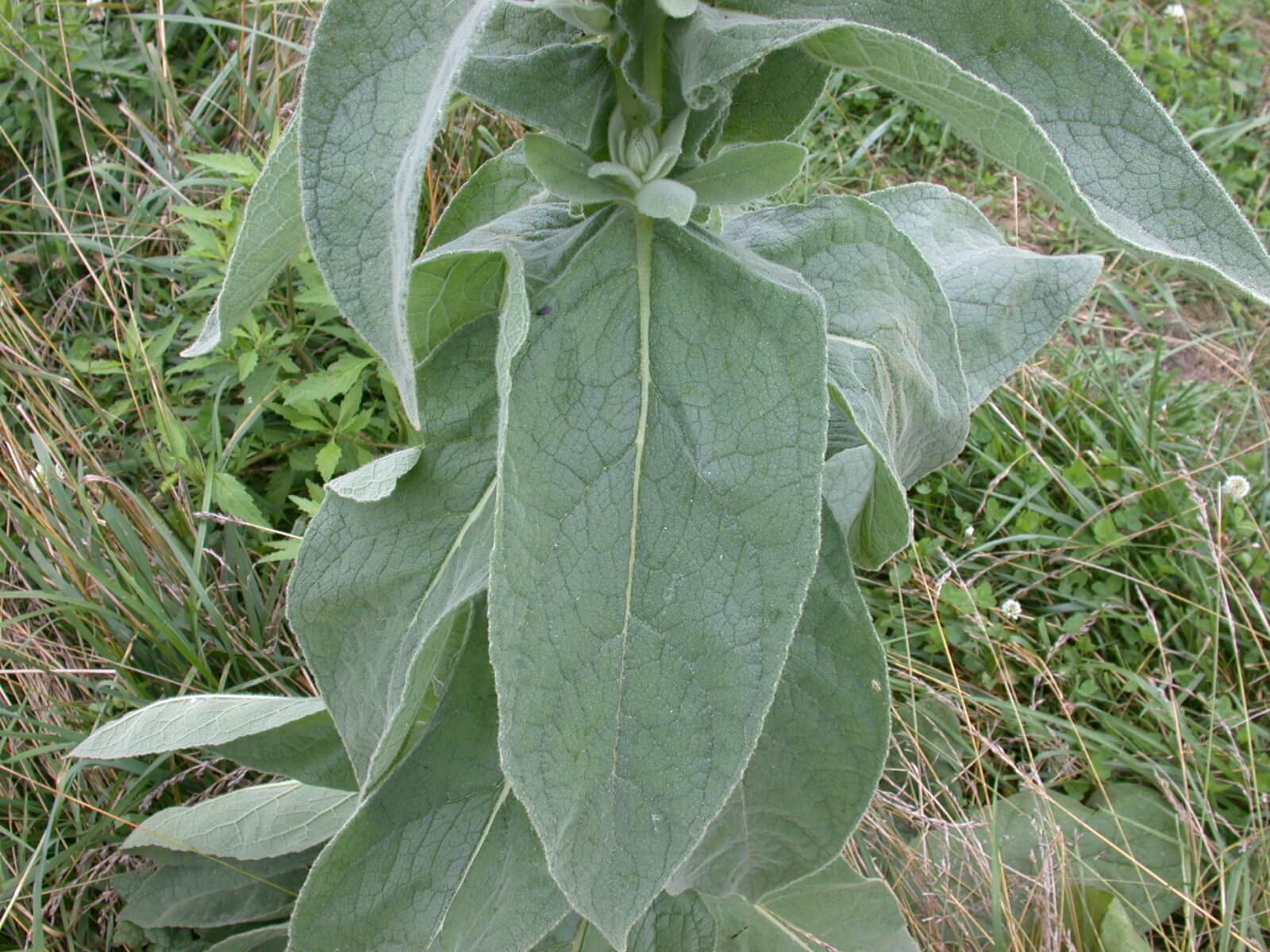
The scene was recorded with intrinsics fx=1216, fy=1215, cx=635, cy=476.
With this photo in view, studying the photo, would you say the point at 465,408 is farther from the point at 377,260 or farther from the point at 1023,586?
the point at 1023,586

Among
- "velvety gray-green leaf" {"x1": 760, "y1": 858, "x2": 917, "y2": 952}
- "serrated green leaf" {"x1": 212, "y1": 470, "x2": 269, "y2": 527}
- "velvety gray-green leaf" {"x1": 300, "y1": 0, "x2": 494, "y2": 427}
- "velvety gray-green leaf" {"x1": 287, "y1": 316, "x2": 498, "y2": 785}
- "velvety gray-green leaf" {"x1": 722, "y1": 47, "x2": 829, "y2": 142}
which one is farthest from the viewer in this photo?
"serrated green leaf" {"x1": 212, "y1": 470, "x2": 269, "y2": 527}

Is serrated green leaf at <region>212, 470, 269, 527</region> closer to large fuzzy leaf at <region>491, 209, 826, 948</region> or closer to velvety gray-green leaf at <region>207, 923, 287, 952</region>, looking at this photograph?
velvety gray-green leaf at <region>207, 923, 287, 952</region>

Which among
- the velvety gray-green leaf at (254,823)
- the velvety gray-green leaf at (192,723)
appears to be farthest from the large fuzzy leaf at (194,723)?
the velvety gray-green leaf at (254,823)

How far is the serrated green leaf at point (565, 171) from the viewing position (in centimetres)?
148

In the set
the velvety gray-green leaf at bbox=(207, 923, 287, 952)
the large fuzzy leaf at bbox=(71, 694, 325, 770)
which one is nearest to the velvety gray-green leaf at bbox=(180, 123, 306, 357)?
the large fuzzy leaf at bbox=(71, 694, 325, 770)

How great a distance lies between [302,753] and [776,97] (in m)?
1.50

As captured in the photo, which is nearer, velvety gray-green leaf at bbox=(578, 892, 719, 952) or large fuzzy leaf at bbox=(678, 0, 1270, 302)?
large fuzzy leaf at bbox=(678, 0, 1270, 302)

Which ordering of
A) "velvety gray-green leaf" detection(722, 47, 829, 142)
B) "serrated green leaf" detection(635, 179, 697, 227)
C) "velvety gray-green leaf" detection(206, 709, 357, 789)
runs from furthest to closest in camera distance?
"velvety gray-green leaf" detection(206, 709, 357, 789), "velvety gray-green leaf" detection(722, 47, 829, 142), "serrated green leaf" detection(635, 179, 697, 227)

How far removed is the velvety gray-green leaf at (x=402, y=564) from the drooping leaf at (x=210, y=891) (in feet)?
3.20

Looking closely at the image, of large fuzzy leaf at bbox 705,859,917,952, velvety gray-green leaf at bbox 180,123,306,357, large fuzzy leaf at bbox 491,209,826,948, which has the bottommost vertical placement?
large fuzzy leaf at bbox 705,859,917,952

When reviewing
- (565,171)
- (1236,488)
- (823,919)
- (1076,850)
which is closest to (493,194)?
(565,171)

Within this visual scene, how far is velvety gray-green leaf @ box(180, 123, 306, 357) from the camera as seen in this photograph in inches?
57.8

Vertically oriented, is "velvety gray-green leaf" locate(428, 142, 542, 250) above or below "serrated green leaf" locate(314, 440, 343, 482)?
above

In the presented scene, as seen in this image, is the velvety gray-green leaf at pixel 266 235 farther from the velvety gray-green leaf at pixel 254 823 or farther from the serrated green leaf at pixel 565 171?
the velvety gray-green leaf at pixel 254 823
